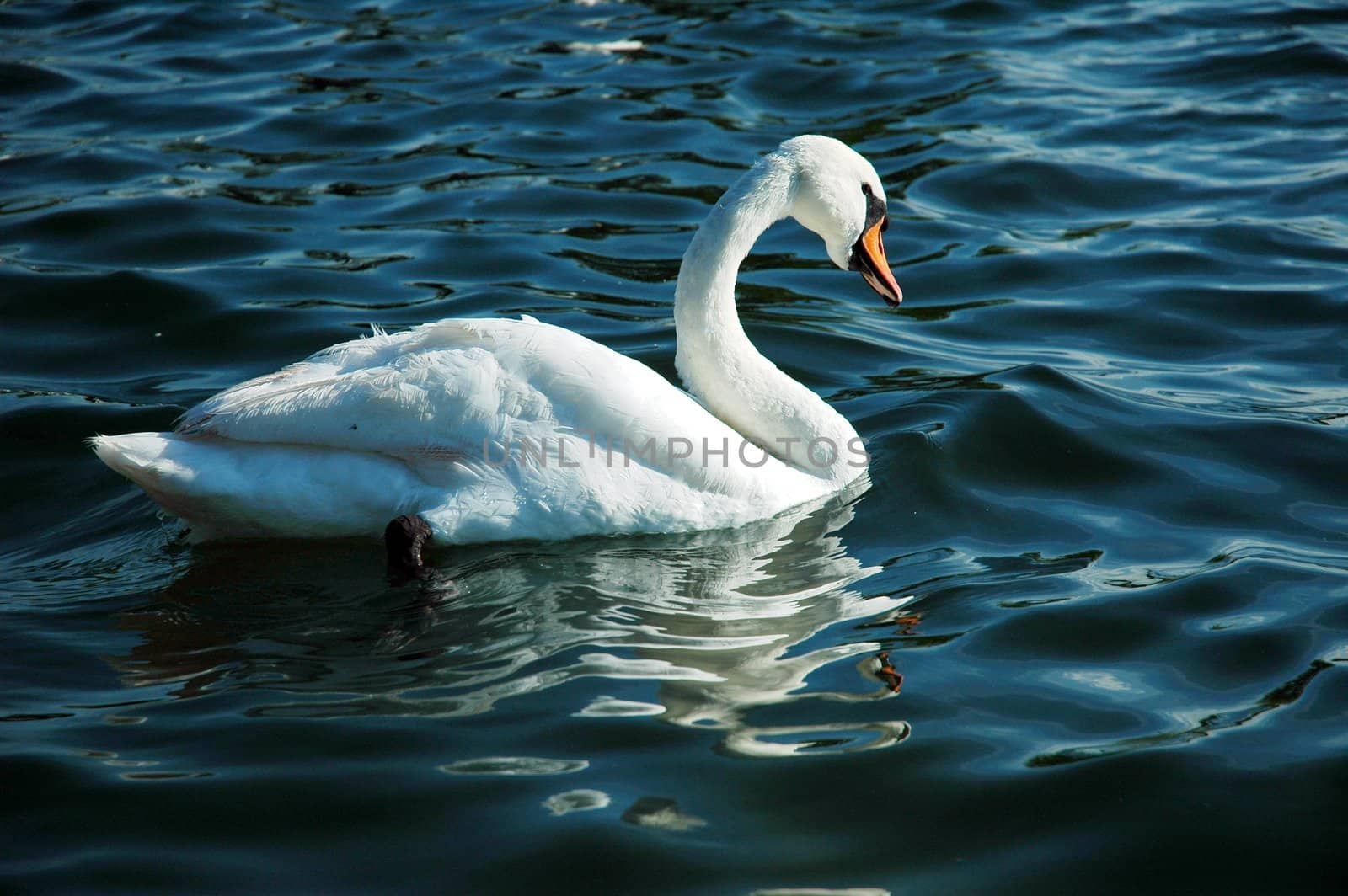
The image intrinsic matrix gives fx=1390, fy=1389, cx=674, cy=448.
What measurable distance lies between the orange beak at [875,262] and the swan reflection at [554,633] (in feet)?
4.96

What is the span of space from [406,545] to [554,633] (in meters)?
0.76

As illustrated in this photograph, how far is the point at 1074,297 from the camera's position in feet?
29.0

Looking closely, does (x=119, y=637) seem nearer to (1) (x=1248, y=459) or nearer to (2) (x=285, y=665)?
(2) (x=285, y=665)

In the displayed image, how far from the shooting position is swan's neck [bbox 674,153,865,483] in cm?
618

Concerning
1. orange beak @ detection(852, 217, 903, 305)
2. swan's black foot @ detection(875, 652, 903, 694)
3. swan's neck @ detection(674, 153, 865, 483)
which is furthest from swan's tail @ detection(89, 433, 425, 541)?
orange beak @ detection(852, 217, 903, 305)

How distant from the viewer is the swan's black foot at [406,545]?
5.32 m

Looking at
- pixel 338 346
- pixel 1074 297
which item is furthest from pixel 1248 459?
pixel 338 346

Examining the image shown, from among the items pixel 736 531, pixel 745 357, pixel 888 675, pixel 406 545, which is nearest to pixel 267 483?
pixel 406 545

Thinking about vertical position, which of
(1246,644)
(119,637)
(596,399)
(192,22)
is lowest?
(1246,644)

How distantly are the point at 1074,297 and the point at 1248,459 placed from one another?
2464mm

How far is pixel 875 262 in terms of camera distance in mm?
6801

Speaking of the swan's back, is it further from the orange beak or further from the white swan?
the orange beak

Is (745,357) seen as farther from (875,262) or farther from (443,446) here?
(443,446)

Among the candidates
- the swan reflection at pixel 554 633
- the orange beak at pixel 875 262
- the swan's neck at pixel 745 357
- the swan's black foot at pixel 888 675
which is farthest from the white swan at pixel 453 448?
the orange beak at pixel 875 262
